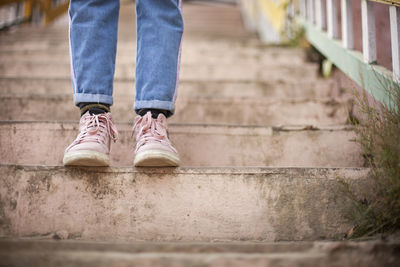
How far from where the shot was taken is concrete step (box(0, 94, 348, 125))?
5.59 feet

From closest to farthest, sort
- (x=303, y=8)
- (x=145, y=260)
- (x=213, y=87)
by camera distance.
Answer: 1. (x=145, y=260)
2. (x=213, y=87)
3. (x=303, y=8)

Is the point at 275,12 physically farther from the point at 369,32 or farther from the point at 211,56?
the point at 369,32

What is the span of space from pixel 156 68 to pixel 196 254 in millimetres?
589

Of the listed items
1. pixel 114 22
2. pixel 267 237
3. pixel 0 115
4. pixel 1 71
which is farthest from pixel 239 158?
pixel 1 71

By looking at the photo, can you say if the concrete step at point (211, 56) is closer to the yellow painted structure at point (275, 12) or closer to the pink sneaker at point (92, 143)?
the yellow painted structure at point (275, 12)

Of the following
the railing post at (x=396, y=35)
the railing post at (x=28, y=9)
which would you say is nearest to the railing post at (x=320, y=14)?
the railing post at (x=396, y=35)

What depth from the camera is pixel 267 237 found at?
1.07 meters

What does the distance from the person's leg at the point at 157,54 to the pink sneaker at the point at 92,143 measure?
0.38 ft

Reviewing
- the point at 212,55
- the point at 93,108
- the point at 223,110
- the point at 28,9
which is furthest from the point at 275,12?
the point at 28,9

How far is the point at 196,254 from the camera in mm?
809

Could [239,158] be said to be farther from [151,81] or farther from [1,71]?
[1,71]

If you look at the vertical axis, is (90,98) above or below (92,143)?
above

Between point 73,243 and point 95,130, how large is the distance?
38cm

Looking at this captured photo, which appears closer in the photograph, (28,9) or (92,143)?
(92,143)
